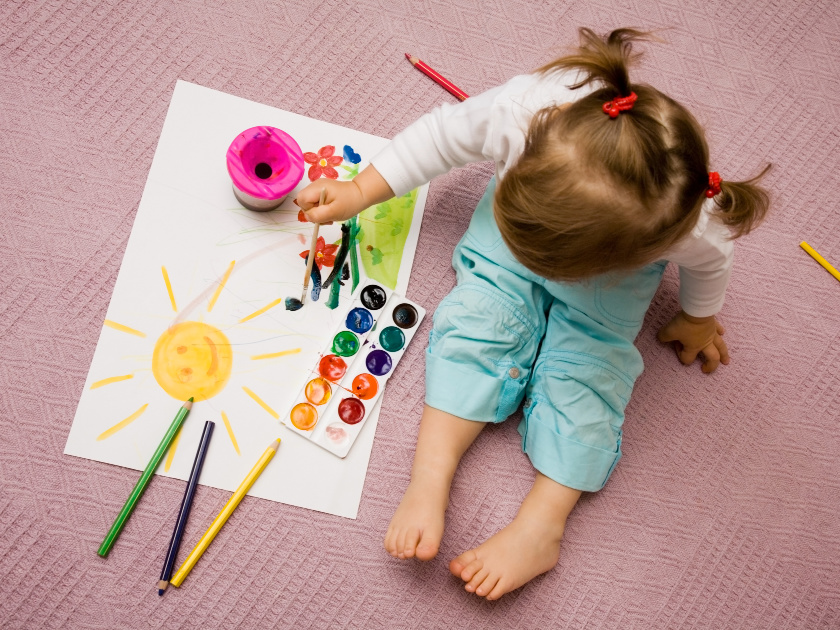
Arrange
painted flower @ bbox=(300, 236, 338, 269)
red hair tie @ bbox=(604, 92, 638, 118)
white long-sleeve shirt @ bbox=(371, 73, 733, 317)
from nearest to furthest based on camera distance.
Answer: red hair tie @ bbox=(604, 92, 638, 118) → white long-sleeve shirt @ bbox=(371, 73, 733, 317) → painted flower @ bbox=(300, 236, 338, 269)

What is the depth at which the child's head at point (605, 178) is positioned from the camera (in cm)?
46

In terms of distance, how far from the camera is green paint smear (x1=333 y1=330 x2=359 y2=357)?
656mm

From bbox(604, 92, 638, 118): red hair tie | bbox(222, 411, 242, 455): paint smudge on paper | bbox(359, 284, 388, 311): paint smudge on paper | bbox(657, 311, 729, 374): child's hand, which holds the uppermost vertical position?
bbox(604, 92, 638, 118): red hair tie

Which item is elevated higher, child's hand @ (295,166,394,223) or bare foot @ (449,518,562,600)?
child's hand @ (295,166,394,223)

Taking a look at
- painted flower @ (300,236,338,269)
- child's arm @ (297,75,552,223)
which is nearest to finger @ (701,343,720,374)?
child's arm @ (297,75,552,223)

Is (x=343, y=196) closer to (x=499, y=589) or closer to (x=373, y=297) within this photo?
(x=373, y=297)

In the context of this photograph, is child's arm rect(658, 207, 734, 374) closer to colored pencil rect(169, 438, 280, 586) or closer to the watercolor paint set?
the watercolor paint set

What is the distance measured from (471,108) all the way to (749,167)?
0.38m

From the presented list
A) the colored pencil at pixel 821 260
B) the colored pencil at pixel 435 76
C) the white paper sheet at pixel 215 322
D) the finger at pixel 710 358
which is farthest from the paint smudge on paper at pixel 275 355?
the colored pencil at pixel 821 260

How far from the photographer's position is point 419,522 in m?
0.62

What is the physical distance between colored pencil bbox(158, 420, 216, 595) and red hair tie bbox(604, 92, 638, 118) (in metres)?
0.44

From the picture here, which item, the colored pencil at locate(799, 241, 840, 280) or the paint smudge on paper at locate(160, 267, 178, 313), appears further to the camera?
the colored pencil at locate(799, 241, 840, 280)

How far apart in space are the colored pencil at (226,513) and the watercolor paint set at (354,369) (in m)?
0.04

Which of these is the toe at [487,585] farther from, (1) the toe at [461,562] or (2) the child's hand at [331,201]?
(2) the child's hand at [331,201]
